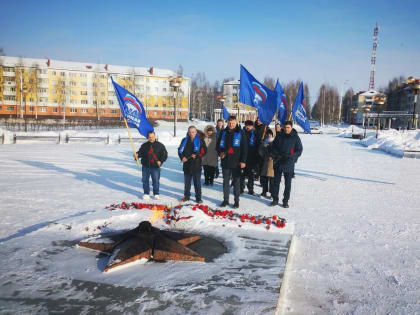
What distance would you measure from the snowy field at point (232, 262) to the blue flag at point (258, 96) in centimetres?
211

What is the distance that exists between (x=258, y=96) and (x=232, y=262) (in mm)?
5169

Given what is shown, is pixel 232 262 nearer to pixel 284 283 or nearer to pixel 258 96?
pixel 284 283

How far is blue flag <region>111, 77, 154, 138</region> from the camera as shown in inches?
302

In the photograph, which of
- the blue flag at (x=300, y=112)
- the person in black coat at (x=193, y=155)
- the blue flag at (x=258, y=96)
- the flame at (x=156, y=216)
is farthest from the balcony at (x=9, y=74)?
the flame at (x=156, y=216)

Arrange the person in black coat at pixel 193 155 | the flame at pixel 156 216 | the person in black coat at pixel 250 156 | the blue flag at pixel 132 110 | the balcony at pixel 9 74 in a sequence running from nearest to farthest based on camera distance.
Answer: the flame at pixel 156 216 < the person in black coat at pixel 193 155 < the blue flag at pixel 132 110 < the person in black coat at pixel 250 156 < the balcony at pixel 9 74

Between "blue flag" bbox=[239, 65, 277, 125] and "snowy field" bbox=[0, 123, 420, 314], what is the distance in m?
2.11

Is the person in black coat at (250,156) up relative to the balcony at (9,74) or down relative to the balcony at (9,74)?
down

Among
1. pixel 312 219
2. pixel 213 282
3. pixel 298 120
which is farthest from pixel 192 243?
pixel 298 120

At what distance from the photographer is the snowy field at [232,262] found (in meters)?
2.96

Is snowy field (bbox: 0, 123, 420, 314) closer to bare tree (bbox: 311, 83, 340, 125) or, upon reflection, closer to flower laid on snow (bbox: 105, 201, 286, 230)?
flower laid on snow (bbox: 105, 201, 286, 230)

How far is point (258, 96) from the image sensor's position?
801 cm

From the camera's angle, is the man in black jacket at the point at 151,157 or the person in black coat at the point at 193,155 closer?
the person in black coat at the point at 193,155

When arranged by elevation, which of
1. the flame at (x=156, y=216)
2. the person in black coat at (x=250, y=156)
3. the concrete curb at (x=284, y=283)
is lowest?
the concrete curb at (x=284, y=283)

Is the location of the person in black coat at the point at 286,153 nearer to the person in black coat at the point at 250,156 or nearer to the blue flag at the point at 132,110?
the person in black coat at the point at 250,156
